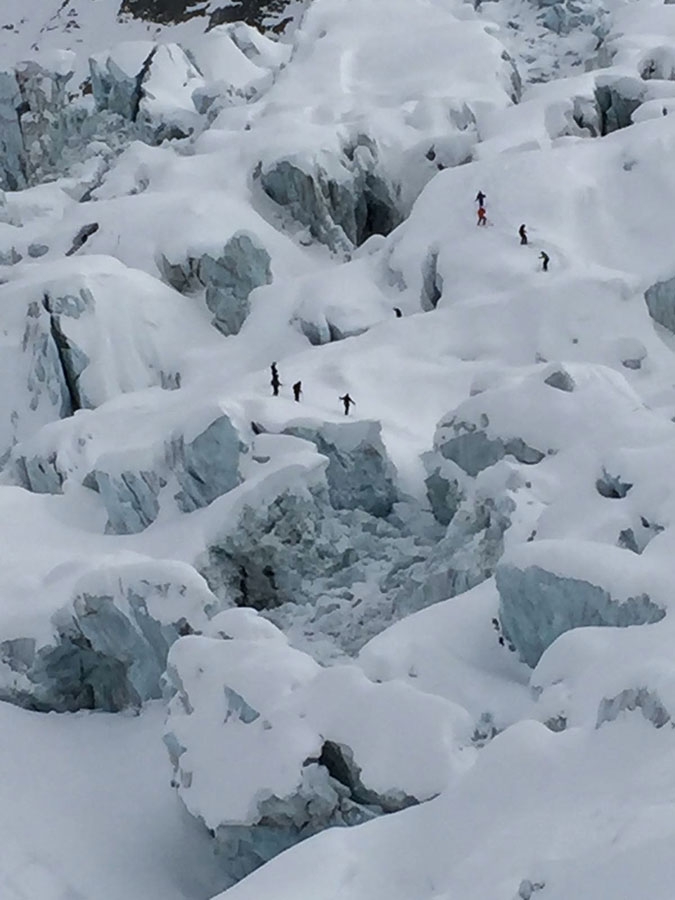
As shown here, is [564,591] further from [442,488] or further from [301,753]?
[442,488]

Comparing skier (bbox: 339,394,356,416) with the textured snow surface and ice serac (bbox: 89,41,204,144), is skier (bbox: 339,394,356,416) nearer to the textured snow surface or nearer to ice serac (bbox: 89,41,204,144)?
the textured snow surface

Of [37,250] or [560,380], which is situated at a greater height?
[560,380]

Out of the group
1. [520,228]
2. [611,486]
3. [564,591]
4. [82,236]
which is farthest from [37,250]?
[564,591]

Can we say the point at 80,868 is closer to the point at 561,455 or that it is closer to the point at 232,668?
the point at 232,668

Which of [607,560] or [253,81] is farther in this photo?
[253,81]

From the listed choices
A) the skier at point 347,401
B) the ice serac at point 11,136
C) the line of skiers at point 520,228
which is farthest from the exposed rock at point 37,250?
the skier at point 347,401

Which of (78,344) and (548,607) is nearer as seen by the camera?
(548,607)

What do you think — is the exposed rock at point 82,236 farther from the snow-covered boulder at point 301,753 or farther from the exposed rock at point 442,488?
the snow-covered boulder at point 301,753

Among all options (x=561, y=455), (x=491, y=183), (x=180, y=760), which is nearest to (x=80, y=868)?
(x=180, y=760)

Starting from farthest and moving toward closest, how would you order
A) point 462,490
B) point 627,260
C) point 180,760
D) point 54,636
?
point 627,260 < point 462,490 < point 54,636 < point 180,760
